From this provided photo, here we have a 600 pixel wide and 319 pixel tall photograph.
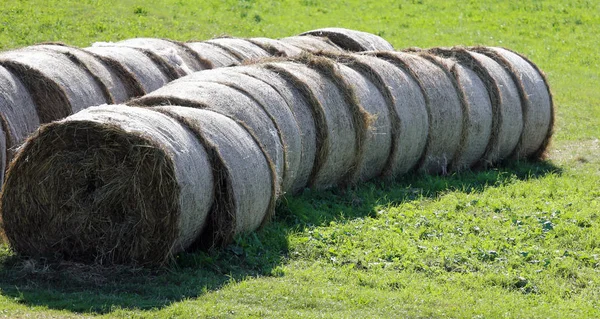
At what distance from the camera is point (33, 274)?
32.5 feet

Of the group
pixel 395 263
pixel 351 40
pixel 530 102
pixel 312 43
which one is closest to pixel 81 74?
pixel 395 263

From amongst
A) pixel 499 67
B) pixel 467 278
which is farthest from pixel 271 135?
pixel 499 67

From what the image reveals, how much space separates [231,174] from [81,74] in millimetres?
4281

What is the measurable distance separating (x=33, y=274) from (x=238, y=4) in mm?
22015

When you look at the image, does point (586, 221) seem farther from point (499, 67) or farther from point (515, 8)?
point (515, 8)

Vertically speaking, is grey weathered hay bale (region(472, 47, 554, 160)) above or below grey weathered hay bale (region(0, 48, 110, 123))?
below

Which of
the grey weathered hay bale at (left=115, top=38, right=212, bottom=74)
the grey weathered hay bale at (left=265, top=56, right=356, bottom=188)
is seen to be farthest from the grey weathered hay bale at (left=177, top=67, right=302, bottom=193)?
the grey weathered hay bale at (left=115, top=38, right=212, bottom=74)

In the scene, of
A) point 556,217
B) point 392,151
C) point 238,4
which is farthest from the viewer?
point 238,4

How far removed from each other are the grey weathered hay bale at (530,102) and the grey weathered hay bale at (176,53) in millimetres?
4823

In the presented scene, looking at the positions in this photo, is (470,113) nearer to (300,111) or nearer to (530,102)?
(530,102)

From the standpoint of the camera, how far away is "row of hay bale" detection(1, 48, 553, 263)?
1017 cm

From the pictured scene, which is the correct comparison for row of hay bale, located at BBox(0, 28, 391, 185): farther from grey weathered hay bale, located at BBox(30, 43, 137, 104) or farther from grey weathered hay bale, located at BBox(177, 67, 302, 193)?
grey weathered hay bale, located at BBox(177, 67, 302, 193)

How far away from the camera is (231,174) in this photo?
10547mm

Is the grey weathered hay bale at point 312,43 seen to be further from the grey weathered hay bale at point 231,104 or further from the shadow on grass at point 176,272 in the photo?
the grey weathered hay bale at point 231,104
